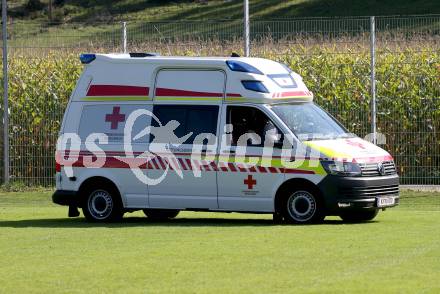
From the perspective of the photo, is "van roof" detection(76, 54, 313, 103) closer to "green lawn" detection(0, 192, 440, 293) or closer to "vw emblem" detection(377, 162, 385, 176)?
"vw emblem" detection(377, 162, 385, 176)

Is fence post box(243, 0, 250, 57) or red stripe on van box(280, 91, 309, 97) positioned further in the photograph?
fence post box(243, 0, 250, 57)

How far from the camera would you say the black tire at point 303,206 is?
1780 cm

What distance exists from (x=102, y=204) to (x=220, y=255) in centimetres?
517

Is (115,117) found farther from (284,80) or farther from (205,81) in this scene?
(284,80)

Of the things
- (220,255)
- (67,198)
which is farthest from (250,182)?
(220,255)

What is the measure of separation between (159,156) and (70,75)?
10143 millimetres

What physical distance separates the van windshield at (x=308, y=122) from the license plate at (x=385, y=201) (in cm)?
118

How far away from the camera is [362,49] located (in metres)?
26.3

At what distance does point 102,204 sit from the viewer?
19.0 m

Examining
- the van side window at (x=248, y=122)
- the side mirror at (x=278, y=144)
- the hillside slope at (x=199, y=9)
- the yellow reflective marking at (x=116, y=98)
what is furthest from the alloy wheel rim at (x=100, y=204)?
the hillside slope at (x=199, y=9)

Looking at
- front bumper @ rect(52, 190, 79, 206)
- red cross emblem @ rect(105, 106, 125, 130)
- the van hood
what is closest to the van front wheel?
front bumper @ rect(52, 190, 79, 206)

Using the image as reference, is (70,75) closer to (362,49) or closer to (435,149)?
(362,49)

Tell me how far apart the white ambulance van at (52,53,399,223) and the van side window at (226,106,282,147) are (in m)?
0.01

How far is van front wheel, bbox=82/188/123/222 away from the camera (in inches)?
746
